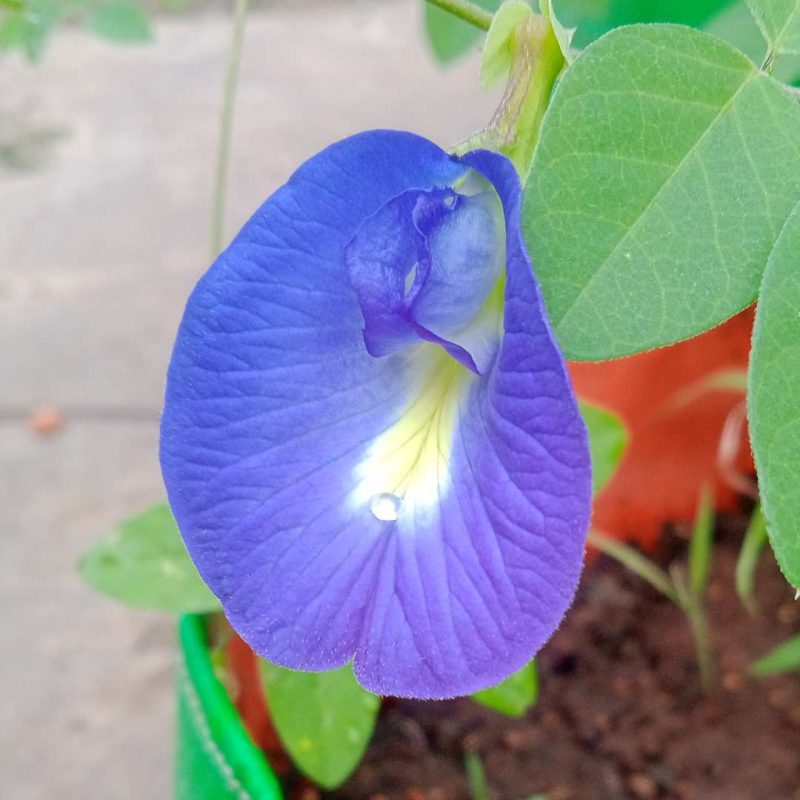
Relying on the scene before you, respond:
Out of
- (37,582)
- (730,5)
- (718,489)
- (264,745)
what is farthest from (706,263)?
(37,582)

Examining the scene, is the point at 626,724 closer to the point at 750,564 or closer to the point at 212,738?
the point at 750,564

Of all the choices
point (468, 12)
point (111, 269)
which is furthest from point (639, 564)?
A: point (111, 269)

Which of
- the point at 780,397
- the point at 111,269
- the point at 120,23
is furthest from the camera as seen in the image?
the point at 111,269

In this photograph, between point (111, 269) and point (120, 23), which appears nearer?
point (120, 23)

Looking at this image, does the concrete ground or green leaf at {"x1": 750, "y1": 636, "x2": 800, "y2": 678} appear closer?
green leaf at {"x1": 750, "y1": 636, "x2": 800, "y2": 678}

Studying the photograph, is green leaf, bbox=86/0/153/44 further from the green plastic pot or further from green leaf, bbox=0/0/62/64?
the green plastic pot

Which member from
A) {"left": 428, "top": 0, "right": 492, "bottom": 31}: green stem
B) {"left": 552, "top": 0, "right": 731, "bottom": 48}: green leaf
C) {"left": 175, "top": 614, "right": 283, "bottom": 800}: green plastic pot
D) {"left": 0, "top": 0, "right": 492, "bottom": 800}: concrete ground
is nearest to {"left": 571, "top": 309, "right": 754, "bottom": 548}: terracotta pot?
{"left": 552, "top": 0, "right": 731, "bottom": 48}: green leaf

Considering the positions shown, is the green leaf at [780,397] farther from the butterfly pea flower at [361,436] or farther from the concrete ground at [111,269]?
the concrete ground at [111,269]
